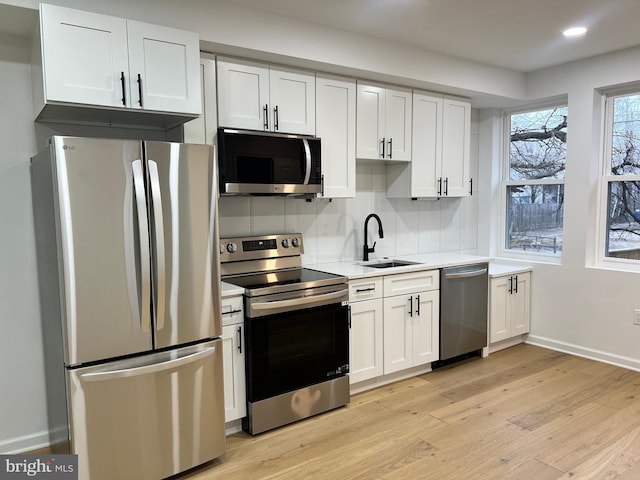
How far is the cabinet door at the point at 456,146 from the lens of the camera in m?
4.06

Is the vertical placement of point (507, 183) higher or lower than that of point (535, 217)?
higher

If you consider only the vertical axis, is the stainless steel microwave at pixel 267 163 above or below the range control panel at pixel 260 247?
above

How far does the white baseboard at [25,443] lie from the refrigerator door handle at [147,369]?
3.16 feet

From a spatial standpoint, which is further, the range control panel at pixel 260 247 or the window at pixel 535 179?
the window at pixel 535 179

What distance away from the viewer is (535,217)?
181 inches

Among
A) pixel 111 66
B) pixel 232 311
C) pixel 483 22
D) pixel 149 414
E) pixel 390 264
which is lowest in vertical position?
pixel 149 414

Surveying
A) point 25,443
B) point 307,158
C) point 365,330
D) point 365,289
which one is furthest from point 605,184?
point 25,443

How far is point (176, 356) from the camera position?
228 centimetres

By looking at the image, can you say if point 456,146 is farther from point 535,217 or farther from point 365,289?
point 365,289

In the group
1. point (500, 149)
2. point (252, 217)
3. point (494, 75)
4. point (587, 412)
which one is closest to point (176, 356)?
point (252, 217)

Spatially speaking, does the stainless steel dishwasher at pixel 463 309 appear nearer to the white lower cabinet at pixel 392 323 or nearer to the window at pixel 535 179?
the white lower cabinet at pixel 392 323

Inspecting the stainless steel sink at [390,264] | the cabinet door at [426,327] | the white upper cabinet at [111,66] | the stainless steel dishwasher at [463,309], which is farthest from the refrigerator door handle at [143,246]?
the stainless steel dishwasher at [463,309]

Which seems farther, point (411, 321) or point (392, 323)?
point (411, 321)

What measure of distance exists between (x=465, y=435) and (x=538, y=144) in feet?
9.91
